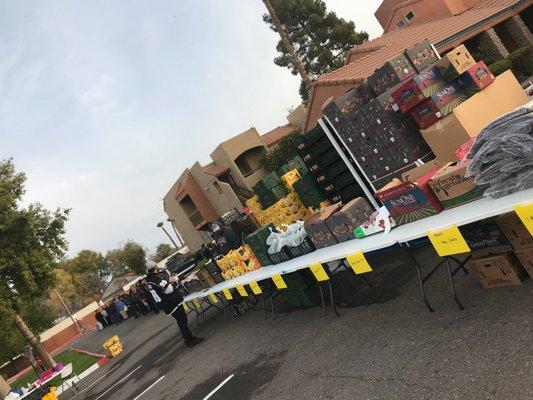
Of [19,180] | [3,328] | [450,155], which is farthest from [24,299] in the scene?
[450,155]

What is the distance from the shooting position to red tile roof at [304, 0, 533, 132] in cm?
1750

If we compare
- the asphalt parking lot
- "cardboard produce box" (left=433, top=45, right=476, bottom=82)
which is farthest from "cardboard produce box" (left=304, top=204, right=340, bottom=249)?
"cardboard produce box" (left=433, top=45, right=476, bottom=82)

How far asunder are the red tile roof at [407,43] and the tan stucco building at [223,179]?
9631 millimetres

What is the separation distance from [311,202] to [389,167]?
5.10 meters

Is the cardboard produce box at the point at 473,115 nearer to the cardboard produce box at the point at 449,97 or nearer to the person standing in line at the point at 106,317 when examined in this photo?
the cardboard produce box at the point at 449,97

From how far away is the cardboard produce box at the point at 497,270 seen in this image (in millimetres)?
4832

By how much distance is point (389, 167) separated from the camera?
855cm

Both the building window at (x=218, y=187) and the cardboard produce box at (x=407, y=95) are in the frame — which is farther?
the building window at (x=218, y=187)

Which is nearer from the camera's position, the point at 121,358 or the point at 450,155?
the point at 450,155

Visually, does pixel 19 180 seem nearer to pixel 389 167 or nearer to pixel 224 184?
pixel 224 184

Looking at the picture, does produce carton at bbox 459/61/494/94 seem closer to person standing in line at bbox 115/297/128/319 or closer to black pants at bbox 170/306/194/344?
black pants at bbox 170/306/194/344

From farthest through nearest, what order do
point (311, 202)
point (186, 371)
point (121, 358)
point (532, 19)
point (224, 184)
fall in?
point (224, 184) → point (532, 19) → point (121, 358) → point (311, 202) → point (186, 371)

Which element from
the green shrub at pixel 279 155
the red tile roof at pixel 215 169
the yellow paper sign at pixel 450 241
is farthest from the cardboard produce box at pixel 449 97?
the red tile roof at pixel 215 169

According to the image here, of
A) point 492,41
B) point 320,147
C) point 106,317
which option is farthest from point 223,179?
point 320,147
